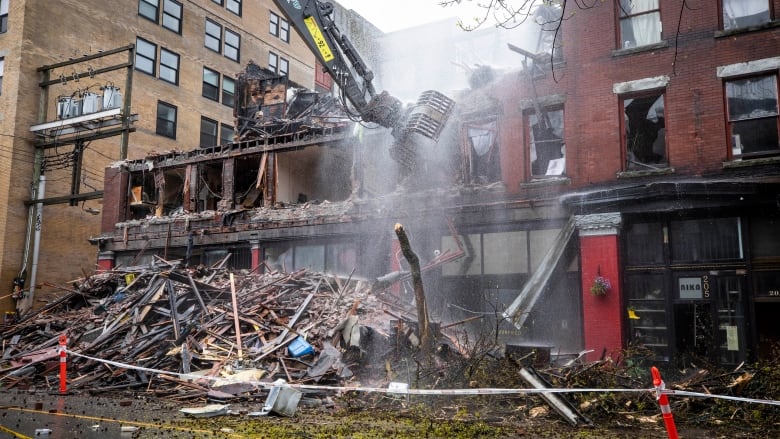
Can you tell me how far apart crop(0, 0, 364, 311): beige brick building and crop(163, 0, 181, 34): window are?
2.2 inches

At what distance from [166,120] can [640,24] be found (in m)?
24.5

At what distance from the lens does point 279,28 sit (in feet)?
125

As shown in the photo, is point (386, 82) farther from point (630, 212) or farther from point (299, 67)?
point (299, 67)

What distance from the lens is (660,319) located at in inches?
532

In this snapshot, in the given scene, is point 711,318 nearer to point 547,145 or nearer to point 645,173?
point 645,173

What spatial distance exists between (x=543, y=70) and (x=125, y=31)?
23.0 m

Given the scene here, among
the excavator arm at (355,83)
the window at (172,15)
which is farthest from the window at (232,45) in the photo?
the excavator arm at (355,83)

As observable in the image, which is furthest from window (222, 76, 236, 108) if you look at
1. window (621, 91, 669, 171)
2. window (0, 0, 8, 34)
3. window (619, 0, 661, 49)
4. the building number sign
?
the building number sign

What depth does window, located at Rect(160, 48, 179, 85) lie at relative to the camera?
30.6 metres

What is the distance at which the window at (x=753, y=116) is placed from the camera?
13.1m

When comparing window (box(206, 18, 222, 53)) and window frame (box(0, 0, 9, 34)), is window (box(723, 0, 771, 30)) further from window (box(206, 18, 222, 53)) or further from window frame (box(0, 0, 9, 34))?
window frame (box(0, 0, 9, 34))

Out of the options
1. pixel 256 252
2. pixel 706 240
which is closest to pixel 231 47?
pixel 256 252

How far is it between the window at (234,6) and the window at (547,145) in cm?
2545

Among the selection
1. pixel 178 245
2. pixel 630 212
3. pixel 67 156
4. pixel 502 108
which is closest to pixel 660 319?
pixel 630 212
